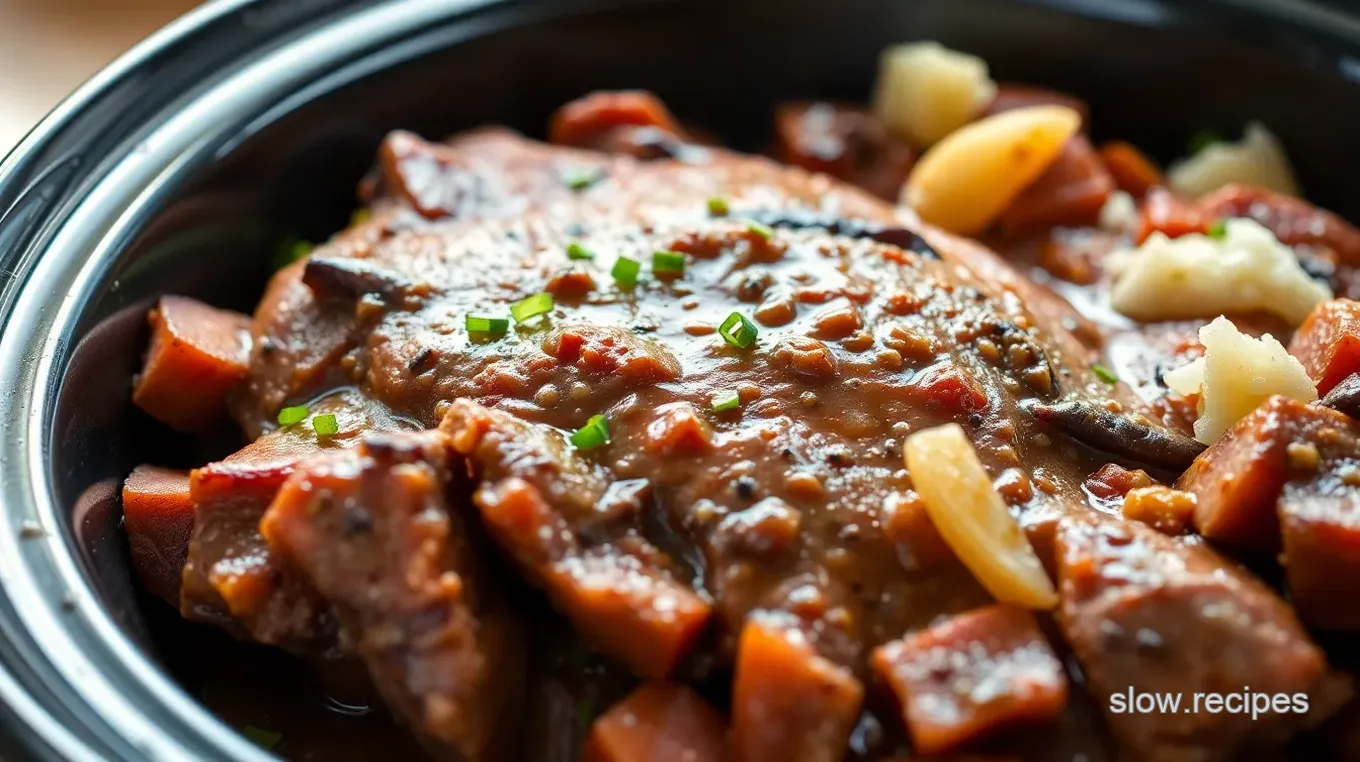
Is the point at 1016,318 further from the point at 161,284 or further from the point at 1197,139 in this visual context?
the point at 161,284

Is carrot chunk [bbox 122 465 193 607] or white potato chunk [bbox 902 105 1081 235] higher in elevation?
white potato chunk [bbox 902 105 1081 235]

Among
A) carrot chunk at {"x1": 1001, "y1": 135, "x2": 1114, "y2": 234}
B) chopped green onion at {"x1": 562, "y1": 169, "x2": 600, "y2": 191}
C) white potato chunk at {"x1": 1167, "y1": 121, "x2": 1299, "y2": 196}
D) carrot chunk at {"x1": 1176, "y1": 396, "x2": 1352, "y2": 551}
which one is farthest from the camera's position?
white potato chunk at {"x1": 1167, "y1": 121, "x2": 1299, "y2": 196}

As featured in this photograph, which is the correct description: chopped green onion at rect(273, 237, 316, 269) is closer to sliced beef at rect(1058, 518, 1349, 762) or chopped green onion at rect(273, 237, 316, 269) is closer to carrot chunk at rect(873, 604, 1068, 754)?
carrot chunk at rect(873, 604, 1068, 754)

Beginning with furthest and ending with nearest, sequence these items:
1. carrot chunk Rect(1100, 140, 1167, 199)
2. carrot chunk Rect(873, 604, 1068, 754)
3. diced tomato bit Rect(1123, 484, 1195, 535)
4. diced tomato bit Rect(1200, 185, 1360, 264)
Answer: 1. carrot chunk Rect(1100, 140, 1167, 199)
2. diced tomato bit Rect(1200, 185, 1360, 264)
3. diced tomato bit Rect(1123, 484, 1195, 535)
4. carrot chunk Rect(873, 604, 1068, 754)

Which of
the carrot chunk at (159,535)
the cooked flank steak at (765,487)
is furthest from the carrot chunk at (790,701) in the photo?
the carrot chunk at (159,535)

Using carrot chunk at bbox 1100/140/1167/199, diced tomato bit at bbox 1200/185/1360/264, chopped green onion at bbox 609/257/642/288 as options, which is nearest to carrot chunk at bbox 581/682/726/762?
chopped green onion at bbox 609/257/642/288

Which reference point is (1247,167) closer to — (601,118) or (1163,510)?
(1163,510)

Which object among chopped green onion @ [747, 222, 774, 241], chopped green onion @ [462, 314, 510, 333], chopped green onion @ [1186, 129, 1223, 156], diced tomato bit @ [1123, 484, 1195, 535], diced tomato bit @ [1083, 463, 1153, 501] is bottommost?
diced tomato bit @ [1083, 463, 1153, 501]
